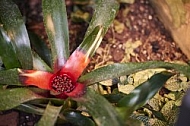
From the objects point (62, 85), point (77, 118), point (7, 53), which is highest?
point (7, 53)

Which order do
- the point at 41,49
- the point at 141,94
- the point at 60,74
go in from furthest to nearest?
the point at 41,49 < the point at 60,74 < the point at 141,94

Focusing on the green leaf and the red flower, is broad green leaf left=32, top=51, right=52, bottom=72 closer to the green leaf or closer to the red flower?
the red flower

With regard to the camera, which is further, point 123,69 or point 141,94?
point 123,69

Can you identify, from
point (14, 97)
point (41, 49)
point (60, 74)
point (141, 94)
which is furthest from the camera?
point (41, 49)

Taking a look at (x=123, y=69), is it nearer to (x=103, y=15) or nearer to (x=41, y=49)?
(x=103, y=15)

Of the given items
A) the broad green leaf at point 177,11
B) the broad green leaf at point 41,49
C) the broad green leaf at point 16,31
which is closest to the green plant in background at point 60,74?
the broad green leaf at point 16,31

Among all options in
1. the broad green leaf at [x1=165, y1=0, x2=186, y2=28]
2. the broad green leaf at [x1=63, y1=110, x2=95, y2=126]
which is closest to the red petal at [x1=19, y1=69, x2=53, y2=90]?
the broad green leaf at [x1=63, y1=110, x2=95, y2=126]

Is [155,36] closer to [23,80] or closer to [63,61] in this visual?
[63,61]

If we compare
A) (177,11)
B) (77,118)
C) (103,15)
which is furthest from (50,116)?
→ (177,11)
